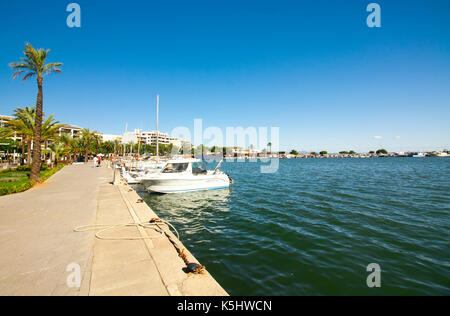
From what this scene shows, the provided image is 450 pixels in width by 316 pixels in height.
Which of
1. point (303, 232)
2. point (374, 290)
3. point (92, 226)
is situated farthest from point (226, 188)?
point (374, 290)

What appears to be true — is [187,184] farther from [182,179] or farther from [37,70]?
[37,70]

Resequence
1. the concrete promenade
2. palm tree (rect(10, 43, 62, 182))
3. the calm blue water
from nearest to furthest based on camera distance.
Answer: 1. the concrete promenade
2. the calm blue water
3. palm tree (rect(10, 43, 62, 182))

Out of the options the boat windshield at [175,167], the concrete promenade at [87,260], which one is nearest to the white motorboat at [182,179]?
the boat windshield at [175,167]

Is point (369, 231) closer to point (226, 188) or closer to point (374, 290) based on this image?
point (374, 290)

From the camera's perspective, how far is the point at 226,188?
20984mm

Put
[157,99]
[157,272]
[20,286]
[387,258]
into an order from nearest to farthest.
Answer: [20,286]
[157,272]
[387,258]
[157,99]

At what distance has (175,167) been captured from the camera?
18719 mm

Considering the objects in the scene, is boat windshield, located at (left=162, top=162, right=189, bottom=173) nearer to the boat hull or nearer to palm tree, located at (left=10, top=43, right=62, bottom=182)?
the boat hull

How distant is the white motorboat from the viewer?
57.8 ft

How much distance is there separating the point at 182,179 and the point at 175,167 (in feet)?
4.61

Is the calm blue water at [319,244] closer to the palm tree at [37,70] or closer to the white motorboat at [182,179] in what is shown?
the white motorboat at [182,179]

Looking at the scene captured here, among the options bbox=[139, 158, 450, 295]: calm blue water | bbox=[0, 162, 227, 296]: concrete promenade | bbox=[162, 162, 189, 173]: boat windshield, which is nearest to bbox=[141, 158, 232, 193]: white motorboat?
bbox=[162, 162, 189, 173]: boat windshield

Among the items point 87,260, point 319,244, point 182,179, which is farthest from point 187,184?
point 87,260
